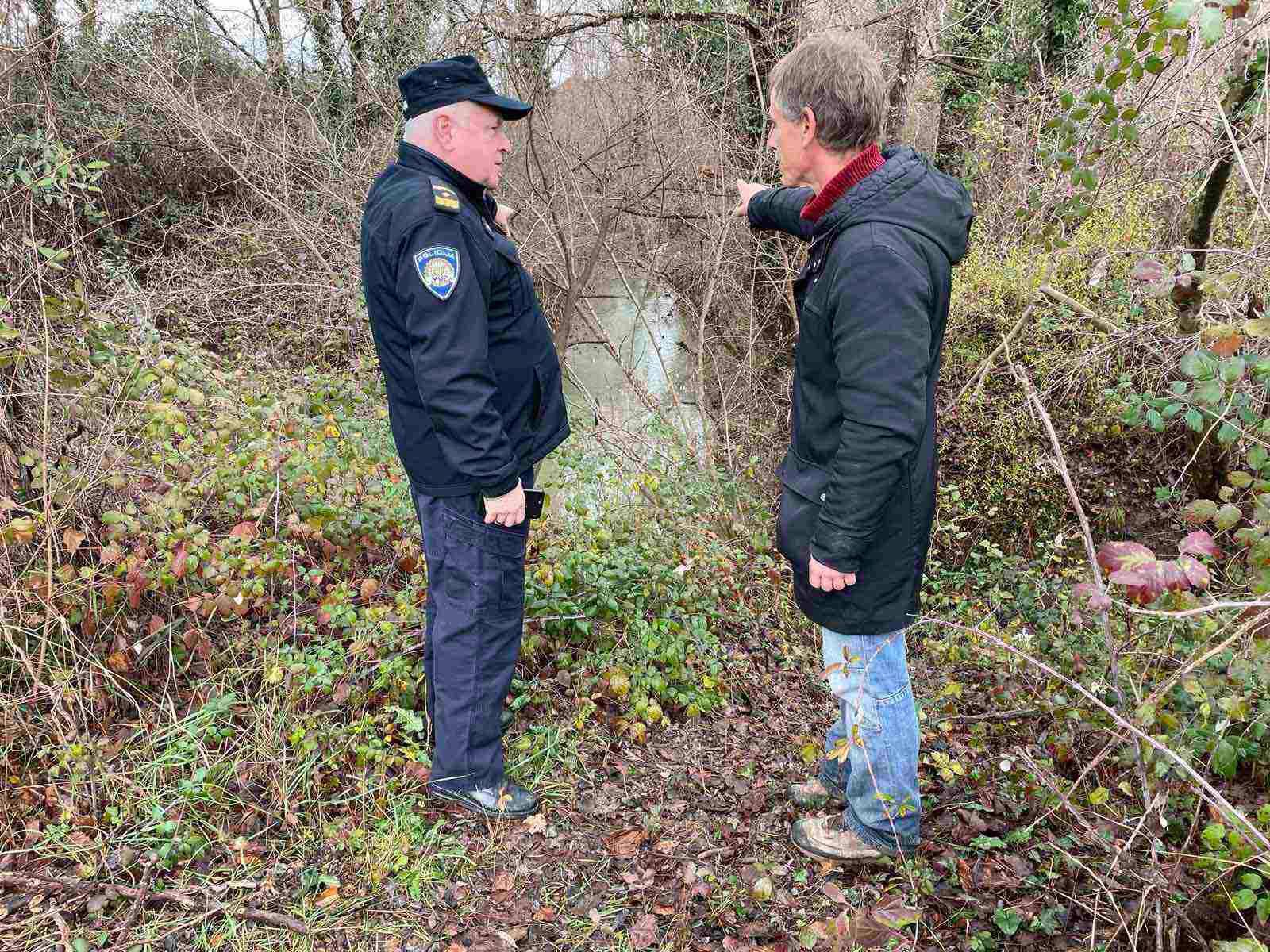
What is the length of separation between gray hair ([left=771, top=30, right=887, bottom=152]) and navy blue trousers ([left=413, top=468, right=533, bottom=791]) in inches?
59.0

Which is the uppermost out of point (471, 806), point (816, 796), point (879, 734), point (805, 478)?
A: point (805, 478)

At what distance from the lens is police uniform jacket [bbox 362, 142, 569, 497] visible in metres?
2.52

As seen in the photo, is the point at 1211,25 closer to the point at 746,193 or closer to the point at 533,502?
the point at 746,193

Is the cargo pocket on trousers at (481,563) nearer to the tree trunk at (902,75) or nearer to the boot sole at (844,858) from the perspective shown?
the boot sole at (844,858)

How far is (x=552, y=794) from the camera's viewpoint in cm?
322

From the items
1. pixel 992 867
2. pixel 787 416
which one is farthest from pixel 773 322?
pixel 992 867

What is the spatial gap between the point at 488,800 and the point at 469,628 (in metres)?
0.66

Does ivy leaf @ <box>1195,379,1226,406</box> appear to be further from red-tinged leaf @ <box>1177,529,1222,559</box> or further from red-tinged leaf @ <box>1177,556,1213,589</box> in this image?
red-tinged leaf @ <box>1177,556,1213,589</box>

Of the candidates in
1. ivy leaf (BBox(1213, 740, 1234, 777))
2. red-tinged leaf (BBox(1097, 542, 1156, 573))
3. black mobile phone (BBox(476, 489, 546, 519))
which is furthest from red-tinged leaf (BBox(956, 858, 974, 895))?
black mobile phone (BBox(476, 489, 546, 519))

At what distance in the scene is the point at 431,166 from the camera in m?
2.68

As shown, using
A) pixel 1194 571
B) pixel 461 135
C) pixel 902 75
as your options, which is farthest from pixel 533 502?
pixel 902 75

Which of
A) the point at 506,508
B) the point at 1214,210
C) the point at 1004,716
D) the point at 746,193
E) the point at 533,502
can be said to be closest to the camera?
the point at 506,508

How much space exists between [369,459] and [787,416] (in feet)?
13.3

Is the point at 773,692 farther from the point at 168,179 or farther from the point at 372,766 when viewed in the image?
the point at 168,179
